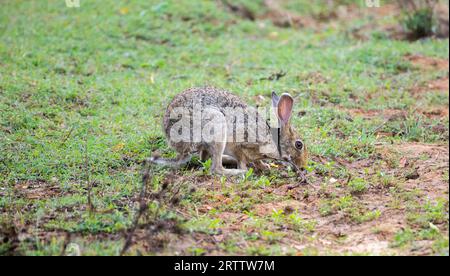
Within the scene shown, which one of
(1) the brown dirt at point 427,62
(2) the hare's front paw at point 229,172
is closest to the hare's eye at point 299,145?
(2) the hare's front paw at point 229,172

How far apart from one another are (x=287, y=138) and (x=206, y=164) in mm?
1009

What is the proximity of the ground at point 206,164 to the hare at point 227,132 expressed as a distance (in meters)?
0.22

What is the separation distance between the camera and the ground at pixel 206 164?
210 inches

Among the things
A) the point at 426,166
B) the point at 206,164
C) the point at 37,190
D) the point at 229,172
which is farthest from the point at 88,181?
the point at 426,166

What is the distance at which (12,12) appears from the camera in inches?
515

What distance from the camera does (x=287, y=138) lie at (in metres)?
7.37

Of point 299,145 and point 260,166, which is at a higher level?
point 299,145

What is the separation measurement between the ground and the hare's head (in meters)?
0.22

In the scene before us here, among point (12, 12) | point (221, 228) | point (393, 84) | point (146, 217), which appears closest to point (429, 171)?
point (221, 228)

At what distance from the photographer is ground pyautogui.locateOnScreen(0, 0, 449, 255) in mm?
5340

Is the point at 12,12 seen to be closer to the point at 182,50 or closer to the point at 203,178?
the point at 182,50

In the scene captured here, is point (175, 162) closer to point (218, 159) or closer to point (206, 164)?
point (206, 164)

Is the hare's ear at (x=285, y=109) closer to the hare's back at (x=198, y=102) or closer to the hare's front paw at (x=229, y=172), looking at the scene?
the hare's back at (x=198, y=102)
